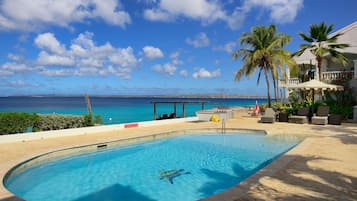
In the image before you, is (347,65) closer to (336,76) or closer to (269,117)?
(336,76)

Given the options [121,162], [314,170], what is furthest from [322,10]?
[121,162]

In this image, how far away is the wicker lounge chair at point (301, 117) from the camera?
42.7 feet

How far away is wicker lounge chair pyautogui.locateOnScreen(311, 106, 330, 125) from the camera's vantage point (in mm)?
12297

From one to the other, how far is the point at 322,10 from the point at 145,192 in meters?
15.6

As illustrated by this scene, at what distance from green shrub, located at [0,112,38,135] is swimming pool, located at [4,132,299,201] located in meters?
3.20

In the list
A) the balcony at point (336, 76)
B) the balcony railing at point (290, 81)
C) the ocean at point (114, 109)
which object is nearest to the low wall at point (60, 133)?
the ocean at point (114, 109)

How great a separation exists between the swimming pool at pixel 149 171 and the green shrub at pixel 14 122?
320cm

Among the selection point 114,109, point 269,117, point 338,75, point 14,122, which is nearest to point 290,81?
point 338,75

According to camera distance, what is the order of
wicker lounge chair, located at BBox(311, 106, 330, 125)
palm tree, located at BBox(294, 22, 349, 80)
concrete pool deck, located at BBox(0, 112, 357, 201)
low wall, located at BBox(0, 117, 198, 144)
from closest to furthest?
concrete pool deck, located at BBox(0, 112, 357, 201)
low wall, located at BBox(0, 117, 198, 144)
wicker lounge chair, located at BBox(311, 106, 330, 125)
palm tree, located at BBox(294, 22, 349, 80)

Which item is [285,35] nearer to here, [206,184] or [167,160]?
[167,160]

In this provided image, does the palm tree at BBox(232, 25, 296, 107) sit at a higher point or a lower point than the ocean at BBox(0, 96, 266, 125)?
higher

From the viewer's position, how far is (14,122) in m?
9.17

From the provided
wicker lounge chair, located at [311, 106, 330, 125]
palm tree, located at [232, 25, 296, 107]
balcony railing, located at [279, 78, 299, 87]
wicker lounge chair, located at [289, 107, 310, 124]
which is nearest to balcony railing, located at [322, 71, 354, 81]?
palm tree, located at [232, 25, 296, 107]

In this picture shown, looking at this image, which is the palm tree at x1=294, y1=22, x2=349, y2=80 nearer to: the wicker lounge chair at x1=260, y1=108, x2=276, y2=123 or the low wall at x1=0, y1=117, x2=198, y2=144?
the wicker lounge chair at x1=260, y1=108, x2=276, y2=123
